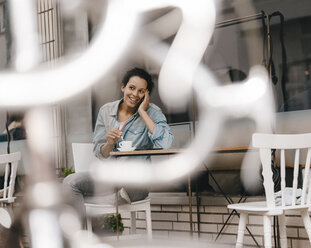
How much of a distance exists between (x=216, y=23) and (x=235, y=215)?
875mm

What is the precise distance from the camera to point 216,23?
203cm

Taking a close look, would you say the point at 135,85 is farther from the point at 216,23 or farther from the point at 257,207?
the point at 257,207

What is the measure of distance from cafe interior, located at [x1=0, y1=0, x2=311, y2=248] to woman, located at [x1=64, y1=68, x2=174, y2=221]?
4 centimetres

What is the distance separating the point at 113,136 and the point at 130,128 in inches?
7.0

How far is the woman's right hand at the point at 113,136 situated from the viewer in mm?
1822

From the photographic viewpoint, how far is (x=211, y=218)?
2.03 m

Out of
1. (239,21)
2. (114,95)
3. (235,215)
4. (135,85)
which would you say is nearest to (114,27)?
(135,85)

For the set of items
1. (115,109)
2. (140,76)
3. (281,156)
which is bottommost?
(281,156)

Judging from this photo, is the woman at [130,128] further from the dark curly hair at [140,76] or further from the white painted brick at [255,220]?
the white painted brick at [255,220]

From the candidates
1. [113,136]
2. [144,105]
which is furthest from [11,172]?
[144,105]

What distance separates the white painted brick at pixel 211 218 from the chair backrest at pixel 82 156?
1.93 feet

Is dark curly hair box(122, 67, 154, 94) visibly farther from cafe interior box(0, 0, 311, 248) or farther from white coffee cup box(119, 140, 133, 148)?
white coffee cup box(119, 140, 133, 148)

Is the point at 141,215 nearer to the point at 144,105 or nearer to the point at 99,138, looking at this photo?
the point at 99,138

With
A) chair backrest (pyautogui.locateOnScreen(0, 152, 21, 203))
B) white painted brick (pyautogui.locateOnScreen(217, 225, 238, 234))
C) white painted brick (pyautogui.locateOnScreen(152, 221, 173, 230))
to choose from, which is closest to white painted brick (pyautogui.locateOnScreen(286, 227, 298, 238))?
white painted brick (pyautogui.locateOnScreen(217, 225, 238, 234))
